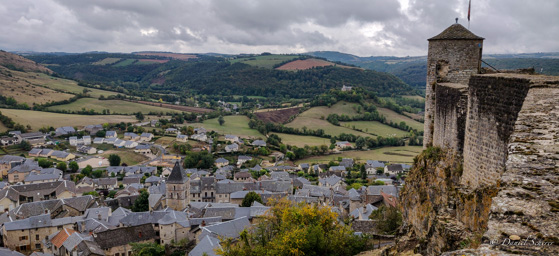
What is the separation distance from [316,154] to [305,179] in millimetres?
22592

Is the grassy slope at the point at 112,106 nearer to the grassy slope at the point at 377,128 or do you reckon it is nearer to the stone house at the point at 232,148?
the stone house at the point at 232,148

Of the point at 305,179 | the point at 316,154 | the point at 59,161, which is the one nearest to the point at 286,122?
the point at 316,154

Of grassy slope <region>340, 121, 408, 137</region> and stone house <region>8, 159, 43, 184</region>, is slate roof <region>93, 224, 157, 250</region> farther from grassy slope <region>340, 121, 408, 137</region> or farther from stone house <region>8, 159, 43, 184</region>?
grassy slope <region>340, 121, 408, 137</region>

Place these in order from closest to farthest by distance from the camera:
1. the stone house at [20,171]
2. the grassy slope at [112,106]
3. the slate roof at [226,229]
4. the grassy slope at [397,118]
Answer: the slate roof at [226,229] → the stone house at [20,171] → the grassy slope at [397,118] → the grassy slope at [112,106]

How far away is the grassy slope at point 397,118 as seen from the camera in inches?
4290

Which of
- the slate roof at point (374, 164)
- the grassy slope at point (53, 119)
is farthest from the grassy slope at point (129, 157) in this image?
the slate roof at point (374, 164)

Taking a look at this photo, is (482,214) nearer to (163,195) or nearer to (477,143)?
(477,143)

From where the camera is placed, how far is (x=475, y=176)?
10.1 metres

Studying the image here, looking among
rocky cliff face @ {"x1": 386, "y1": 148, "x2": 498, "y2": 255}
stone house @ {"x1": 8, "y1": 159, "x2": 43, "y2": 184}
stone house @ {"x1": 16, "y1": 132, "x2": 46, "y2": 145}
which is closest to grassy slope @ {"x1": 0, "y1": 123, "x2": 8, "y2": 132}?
stone house @ {"x1": 16, "y1": 132, "x2": 46, "y2": 145}

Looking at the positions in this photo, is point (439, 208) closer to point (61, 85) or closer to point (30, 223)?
point (30, 223)

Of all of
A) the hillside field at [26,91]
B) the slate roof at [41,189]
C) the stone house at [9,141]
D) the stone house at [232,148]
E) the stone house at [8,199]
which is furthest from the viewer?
the hillside field at [26,91]

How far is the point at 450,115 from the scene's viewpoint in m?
13.2

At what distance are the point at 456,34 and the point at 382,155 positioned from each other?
72.5 metres

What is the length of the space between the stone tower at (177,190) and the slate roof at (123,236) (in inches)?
355
